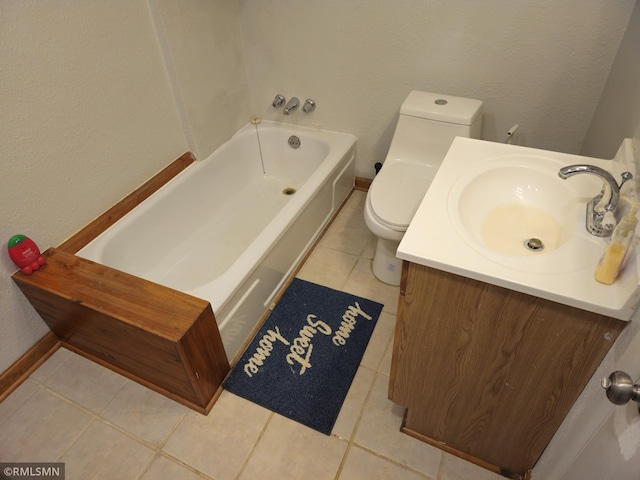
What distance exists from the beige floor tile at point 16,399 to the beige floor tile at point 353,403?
4.00ft

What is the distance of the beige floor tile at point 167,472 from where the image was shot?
1.38 metres

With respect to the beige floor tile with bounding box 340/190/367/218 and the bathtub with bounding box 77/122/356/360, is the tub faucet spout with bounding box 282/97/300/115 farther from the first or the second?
the beige floor tile with bounding box 340/190/367/218

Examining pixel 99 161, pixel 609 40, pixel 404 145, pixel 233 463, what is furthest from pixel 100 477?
pixel 609 40

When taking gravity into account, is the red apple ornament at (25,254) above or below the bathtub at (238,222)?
above

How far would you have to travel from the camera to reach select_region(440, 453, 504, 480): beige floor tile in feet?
4.45

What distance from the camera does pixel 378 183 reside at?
1907 millimetres

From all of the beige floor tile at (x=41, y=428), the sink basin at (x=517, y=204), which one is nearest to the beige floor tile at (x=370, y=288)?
the sink basin at (x=517, y=204)

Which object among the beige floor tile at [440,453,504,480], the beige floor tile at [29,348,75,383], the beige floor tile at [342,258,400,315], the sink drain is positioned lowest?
the beige floor tile at [440,453,504,480]

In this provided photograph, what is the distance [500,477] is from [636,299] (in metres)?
0.89

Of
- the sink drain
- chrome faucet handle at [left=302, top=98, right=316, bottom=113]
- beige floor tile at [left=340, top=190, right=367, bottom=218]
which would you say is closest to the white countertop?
the sink drain

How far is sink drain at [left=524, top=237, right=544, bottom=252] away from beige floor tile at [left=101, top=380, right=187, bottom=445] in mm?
1338

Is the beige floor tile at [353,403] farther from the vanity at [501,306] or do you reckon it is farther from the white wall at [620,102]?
the white wall at [620,102]

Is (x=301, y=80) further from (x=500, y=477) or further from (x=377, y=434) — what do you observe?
(x=500, y=477)

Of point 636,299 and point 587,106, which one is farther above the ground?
point 636,299
